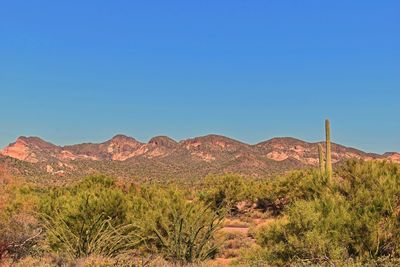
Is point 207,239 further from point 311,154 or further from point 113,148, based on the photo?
point 113,148

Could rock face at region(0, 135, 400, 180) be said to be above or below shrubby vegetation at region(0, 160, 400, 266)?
above

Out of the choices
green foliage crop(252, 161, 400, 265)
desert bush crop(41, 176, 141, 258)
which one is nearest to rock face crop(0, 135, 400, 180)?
desert bush crop(41, 176, 141, 258)

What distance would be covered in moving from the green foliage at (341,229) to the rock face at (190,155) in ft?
229

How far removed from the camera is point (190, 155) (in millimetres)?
116188

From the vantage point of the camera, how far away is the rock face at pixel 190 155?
3588 inches

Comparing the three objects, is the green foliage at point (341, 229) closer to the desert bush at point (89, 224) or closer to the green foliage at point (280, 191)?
the desert bush at point (89, 224)

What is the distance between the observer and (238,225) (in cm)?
2956

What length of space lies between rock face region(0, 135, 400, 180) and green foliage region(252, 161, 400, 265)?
69.8 metres

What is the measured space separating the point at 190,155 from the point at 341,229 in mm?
105649

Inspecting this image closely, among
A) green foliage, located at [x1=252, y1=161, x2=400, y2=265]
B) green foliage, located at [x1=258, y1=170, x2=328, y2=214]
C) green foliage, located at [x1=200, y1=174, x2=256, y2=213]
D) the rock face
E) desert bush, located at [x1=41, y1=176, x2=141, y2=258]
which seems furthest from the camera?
the rock face

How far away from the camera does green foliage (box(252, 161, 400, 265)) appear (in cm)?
1034

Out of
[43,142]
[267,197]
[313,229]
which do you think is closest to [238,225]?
[267,197]

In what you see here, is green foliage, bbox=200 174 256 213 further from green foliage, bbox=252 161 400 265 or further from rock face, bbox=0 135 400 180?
rock face, bbox=0 135 400 180

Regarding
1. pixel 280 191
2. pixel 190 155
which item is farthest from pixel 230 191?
pixel 190 155
